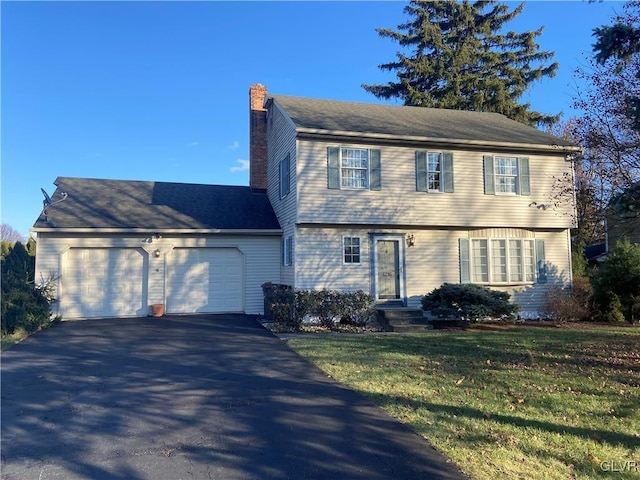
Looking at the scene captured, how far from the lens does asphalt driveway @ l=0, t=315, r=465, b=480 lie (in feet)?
13.6

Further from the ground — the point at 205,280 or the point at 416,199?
the point at 416,199

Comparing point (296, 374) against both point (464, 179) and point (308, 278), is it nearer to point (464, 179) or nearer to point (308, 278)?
point (308, 278)

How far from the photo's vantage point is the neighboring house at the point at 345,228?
46.6ft

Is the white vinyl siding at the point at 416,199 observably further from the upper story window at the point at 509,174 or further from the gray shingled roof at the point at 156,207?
the gray shingled roof at the point at 156,207

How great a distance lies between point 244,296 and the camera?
1595cm

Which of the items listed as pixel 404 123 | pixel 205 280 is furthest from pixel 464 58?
pixel 205 280

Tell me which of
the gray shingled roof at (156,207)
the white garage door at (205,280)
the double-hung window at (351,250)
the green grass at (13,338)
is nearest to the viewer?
the green grass at (13,338)

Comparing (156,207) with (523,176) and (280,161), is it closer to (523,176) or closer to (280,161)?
(280,161)

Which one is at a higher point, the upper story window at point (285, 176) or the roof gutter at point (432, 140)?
the roof gutter at point (432, 140)

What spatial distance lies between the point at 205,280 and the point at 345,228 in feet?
17.0

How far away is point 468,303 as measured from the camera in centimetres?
1348

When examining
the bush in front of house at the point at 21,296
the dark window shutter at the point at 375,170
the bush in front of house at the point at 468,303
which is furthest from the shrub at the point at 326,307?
the bush in front of house at the point at 21,296

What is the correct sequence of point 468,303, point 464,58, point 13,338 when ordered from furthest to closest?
point 464,58 < point 468,303 < point 13,338

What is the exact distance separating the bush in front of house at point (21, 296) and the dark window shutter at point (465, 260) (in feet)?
41.0
